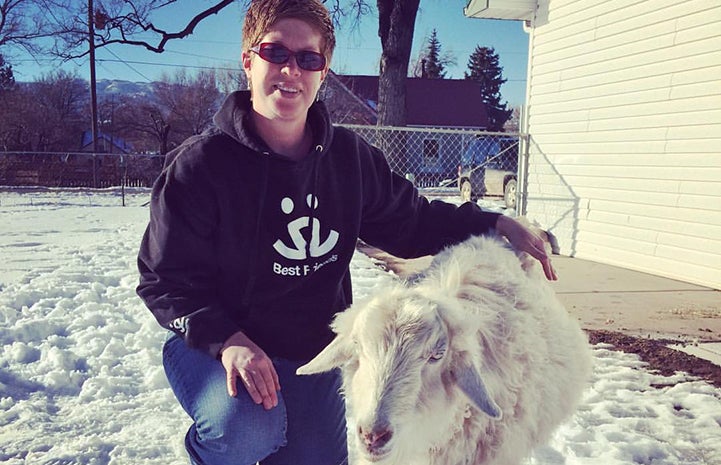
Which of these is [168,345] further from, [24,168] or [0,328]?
[24,168]

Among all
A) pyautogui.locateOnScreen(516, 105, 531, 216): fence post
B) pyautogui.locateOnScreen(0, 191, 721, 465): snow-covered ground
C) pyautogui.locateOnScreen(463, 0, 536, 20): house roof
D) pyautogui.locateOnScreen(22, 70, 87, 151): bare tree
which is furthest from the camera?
pyautogui.locateOnScreen(22, 70, 87, 151): bare tree

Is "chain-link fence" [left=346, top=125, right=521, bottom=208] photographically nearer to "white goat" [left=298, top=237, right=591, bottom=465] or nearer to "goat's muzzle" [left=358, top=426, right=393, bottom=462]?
"white goat" [left=298, top=237, right=591, bottom=465]

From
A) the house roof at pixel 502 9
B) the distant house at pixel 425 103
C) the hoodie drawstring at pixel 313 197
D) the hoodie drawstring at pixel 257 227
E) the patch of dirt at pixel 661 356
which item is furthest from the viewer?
the distant house at pixel 425 103

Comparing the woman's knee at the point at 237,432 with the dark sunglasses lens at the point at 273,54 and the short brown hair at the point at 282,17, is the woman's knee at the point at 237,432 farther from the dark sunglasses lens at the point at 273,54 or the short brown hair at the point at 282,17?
the short brown hair at the point at 282,17

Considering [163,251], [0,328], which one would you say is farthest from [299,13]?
[0,328]

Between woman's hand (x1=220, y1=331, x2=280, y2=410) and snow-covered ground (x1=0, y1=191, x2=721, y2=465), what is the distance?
120 centimetres

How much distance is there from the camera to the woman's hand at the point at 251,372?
1.81 m

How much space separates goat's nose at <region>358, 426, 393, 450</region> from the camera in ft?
5.49

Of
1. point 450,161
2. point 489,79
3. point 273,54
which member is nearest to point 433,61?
point 489,79

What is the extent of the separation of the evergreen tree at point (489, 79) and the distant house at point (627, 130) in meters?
46.2

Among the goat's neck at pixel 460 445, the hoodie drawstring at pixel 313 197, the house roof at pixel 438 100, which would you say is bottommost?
the goat's neck at pixel 460 445

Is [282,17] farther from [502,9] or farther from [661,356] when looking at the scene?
[502,9]

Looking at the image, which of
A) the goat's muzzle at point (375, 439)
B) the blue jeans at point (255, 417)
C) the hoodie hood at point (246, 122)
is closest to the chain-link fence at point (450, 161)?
the hoodie hood at point (246, 122)

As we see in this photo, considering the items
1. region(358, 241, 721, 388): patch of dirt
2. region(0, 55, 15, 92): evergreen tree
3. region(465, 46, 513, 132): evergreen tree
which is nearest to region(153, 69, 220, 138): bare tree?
Result: region(0, 55, 15, 92): evergreen tree
